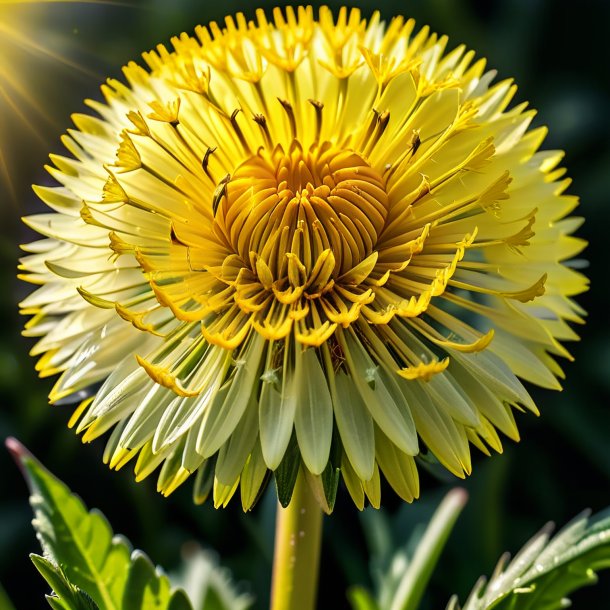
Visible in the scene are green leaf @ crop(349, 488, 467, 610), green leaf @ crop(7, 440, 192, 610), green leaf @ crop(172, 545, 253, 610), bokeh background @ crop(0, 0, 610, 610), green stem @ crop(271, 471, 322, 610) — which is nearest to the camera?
green leaf @ crop(7, 440, 192, 610)

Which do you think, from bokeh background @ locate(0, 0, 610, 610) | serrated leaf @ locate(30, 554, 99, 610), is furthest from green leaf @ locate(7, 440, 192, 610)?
bokeh background @ locate(0, 0, 610, 610)

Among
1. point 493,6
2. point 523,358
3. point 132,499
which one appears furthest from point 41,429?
point 493,6

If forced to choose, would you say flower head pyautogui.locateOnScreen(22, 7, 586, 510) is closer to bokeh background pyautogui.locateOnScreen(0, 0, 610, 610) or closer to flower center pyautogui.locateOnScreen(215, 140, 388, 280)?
flower center pyautogui.locateOnScreen(215, 140, 388, 280)

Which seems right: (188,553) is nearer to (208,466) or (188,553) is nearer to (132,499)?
(132,499)

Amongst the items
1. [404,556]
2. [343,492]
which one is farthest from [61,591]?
[343,492]

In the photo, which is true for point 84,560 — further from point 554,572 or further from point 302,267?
point 554,572

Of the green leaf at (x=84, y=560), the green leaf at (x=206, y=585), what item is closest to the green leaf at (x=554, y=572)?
the green leaf at (x=84, y=560)
